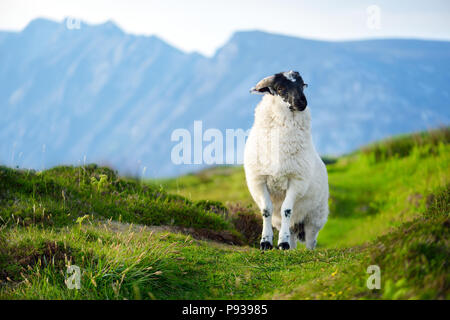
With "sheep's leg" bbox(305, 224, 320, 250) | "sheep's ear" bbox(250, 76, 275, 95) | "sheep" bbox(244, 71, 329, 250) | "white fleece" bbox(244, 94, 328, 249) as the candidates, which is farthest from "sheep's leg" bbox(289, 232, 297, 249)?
"sheep's ear" bbox(250, 76, 275, 95)

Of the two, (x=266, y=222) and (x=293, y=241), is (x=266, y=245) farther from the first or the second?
(x=293, y=241)

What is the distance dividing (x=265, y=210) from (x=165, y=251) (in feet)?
10.5

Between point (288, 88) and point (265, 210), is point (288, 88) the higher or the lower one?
the higher one

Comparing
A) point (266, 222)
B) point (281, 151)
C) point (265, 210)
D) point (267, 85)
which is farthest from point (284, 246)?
point (267, 85)

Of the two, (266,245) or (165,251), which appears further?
(266,245)

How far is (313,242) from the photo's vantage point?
11055mm

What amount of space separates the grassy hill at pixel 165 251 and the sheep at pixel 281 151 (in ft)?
3.34

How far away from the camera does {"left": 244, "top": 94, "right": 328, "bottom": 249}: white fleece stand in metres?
9.44

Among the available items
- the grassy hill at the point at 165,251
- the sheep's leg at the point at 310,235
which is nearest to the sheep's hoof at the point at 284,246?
the grassy hill at the point at 165,251

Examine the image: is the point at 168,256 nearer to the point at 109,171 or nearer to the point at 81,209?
the point at 81,209

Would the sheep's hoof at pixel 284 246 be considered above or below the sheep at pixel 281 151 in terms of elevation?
below

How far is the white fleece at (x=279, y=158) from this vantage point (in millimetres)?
9438

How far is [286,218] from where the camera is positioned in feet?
30.8

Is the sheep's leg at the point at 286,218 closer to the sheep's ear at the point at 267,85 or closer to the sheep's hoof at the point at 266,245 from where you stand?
the sheep's hoof at the point at 266,245
